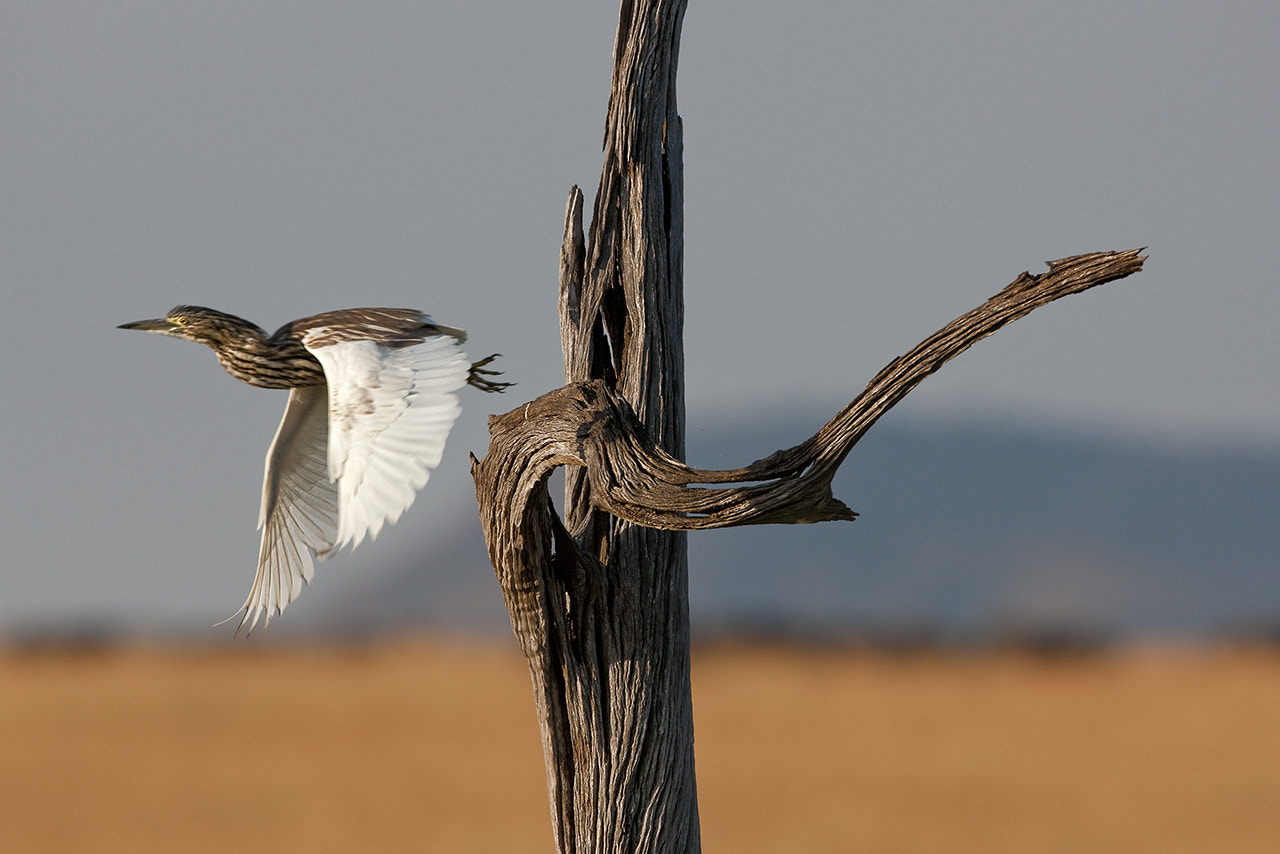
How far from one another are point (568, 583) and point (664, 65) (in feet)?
5.41

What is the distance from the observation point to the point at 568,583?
3682 mm

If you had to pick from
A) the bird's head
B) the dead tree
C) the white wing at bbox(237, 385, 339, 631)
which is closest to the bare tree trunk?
the dead tree

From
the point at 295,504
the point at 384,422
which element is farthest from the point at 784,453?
the point at 295,504

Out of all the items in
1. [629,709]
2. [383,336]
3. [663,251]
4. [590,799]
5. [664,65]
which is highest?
[664,65]

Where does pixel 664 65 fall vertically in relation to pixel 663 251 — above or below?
above

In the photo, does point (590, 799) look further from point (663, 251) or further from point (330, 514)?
point (663, 251)

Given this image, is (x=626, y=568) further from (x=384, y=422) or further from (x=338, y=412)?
(x=338, y=412)

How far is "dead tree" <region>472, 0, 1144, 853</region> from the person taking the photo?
11.7ft

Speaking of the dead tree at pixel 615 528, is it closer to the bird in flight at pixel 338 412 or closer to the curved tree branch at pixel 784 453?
the curved tree branch at pixel 784 453

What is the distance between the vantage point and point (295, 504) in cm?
419

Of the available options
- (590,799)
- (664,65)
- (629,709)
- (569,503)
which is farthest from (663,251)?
(590,799)

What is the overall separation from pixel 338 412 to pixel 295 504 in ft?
2.67

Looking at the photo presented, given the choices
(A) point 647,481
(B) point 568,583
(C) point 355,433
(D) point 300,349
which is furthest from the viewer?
(D) point 300,349

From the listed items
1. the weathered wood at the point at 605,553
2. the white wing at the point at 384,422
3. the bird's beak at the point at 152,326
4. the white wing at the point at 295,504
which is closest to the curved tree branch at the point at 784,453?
the weathered wood at the point at 605,553
